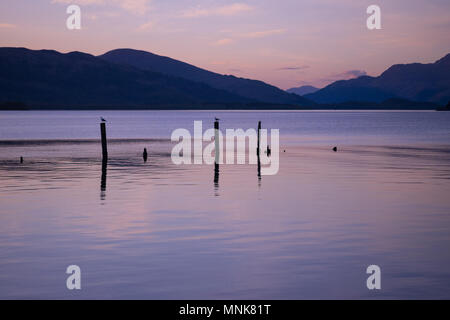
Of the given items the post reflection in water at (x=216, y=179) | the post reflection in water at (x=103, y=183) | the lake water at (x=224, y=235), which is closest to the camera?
the lake water at (x=224, y=235)

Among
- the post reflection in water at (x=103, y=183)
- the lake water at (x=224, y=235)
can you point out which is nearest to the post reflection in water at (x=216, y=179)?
the lake water at (x=224, y=235)

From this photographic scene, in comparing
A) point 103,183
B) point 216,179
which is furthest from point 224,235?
point 216,179

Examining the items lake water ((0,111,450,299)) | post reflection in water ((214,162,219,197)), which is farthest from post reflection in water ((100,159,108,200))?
post reflection in water ((214,162,219,197))

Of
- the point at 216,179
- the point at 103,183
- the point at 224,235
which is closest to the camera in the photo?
the point at 224,235

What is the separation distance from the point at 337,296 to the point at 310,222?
30.3ft

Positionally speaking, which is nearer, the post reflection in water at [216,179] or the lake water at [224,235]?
the lake water at [224,235]

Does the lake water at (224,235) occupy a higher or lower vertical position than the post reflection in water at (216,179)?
lower

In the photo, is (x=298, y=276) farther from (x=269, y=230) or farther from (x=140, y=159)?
(x=140, y=159)

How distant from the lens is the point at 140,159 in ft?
179

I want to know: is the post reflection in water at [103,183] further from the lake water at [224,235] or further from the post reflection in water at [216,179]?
the post reflection in water at [216,179]

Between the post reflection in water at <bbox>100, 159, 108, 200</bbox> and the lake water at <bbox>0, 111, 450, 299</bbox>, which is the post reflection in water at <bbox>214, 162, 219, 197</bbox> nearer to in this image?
the lake water at <bbox>0, 111, 450, 299</bbox>

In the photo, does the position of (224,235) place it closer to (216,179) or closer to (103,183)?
(103,183)

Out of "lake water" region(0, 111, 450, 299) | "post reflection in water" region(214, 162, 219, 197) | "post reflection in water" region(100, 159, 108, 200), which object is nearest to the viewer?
"lake water" region(0, 111, 450, 299)

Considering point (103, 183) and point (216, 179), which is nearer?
point (103, 183)
